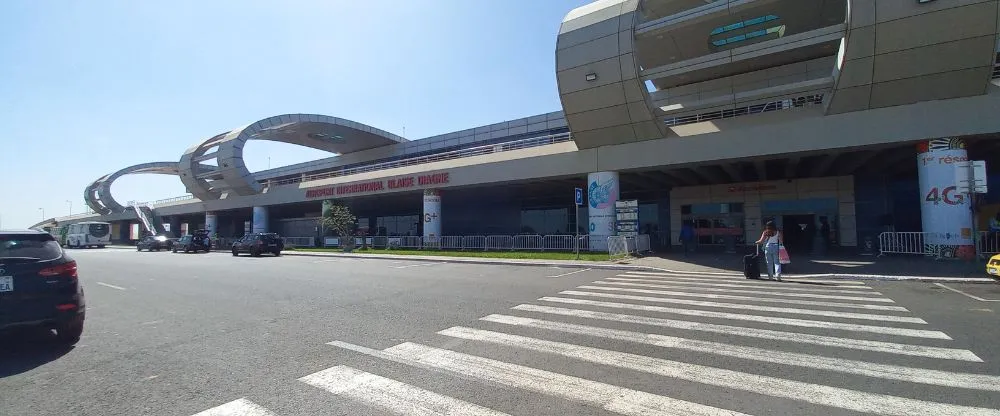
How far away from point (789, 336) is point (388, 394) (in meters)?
5.38

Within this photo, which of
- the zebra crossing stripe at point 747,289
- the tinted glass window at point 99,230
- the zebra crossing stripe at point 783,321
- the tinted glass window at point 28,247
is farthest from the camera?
the tinted glass window at point 99,230

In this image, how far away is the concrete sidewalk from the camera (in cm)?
1252

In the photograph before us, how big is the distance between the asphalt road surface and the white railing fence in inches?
307

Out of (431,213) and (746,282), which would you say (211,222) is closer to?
(431,213)

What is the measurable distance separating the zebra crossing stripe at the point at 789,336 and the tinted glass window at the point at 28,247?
281 inches

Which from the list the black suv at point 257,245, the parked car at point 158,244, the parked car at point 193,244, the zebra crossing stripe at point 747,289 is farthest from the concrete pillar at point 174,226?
the zebra crossing stripe at point 747,289

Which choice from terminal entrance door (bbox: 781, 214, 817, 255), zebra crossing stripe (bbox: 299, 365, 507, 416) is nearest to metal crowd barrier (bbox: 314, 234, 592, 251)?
terminal entrance door (bbox: 781, 214, 817, 255)

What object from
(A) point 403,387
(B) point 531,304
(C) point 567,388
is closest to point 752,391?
(C) point 567,388

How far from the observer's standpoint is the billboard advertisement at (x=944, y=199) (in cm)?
1603

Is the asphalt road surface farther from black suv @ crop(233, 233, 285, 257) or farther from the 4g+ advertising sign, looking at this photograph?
black suv @ crop(233, 233, 285, 257)

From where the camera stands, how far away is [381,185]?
33.6 metres

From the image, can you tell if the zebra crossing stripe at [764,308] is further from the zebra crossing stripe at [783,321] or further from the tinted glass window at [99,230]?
the tinted glass window at [99,230]

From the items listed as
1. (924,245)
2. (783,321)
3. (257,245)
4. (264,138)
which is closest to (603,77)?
(924,245)

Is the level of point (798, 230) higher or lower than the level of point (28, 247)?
lower
